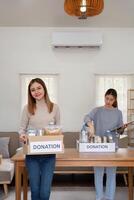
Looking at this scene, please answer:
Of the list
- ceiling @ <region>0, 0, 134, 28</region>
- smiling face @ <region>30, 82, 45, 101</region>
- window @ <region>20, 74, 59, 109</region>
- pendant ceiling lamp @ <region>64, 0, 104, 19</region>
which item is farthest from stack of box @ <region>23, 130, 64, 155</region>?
window @ <region>20, 74, 59, 109</region>

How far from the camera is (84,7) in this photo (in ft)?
9.56

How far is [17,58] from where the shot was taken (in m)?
5.25

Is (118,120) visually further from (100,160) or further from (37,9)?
(37,9)

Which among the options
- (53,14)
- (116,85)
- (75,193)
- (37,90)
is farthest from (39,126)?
(116,85)

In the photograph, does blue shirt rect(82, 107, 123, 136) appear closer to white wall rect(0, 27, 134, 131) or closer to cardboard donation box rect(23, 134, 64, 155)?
cardboard donation box rect(23, 134, 64, 155)

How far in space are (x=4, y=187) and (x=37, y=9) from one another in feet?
8.79

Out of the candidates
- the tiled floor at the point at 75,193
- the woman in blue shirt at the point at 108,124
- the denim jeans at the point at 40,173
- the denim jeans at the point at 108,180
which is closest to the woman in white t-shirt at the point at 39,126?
the denim jeans at the point at 40,173

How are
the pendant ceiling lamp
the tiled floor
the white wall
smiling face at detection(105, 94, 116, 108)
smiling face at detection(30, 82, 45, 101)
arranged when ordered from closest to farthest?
1. smiling face at detection(30, 82, 45, 101)
2. the pendant ceiling lamp
3. smiling face at detection(105, 94, 116, 108)
4. the tiled floor
5. the white wall

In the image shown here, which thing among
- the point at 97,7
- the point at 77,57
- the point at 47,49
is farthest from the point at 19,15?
the point at 97,7

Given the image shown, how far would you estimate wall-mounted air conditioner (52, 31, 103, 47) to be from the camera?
16.8ft

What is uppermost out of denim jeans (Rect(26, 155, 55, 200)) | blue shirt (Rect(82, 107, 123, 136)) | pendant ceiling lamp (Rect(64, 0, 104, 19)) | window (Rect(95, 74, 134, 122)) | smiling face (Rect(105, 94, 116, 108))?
pendant ceiling lamp (Rect(64, 0, 104, 19))

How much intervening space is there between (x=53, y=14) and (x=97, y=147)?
2.67m

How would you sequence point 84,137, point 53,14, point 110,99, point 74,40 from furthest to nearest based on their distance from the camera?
point 74,40 → point 53,14 → point 110,99 → point 84,137

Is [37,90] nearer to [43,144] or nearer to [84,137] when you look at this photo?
[43,144]
